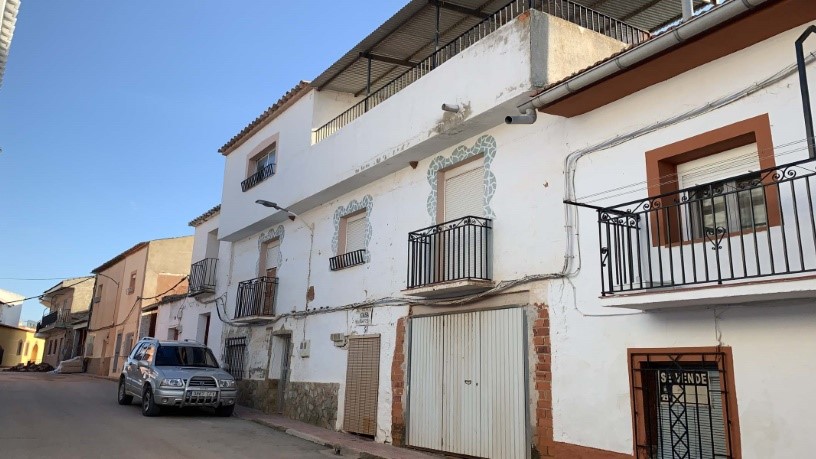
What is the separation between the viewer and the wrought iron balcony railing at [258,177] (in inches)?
645

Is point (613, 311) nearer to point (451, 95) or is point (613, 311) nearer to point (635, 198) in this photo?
point (635, 198)

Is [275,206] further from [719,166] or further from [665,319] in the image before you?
[719,166]

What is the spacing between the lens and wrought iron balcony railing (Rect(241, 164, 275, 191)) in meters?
16.4

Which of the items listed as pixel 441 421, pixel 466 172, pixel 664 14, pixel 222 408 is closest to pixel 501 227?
pixel 466 172

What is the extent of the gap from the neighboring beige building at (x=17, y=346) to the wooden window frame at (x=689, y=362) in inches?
2074

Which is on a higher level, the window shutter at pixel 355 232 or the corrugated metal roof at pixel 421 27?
the corrugated metal roof at pixel 421 27

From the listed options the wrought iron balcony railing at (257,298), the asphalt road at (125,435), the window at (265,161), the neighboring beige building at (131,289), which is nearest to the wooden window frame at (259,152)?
the window at (265,161)

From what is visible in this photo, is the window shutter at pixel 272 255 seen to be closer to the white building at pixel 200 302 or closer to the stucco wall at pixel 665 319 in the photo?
the white building at pixel 200 302

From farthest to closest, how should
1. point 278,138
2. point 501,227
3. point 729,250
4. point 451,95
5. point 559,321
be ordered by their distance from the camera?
1. point 278,138
2. point 451,95
3. point 501,227
4. point 559,321
5. point 729,250

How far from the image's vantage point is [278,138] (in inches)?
640

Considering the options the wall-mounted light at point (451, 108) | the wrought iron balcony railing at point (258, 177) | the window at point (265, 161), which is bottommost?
the wall-mounted light at point (451, 108)

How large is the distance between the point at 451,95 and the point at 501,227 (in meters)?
2.28

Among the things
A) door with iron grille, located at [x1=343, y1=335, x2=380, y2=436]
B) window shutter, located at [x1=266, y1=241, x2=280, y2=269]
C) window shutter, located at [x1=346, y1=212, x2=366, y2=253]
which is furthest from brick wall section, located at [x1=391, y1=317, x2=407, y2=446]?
window shutter, located at [x1=266, y1=241, x2=280, y2=269]

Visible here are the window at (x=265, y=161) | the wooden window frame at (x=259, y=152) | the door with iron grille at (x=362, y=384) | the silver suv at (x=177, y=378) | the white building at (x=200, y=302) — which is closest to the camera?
the door with iron grille at (x=362, y=384)
